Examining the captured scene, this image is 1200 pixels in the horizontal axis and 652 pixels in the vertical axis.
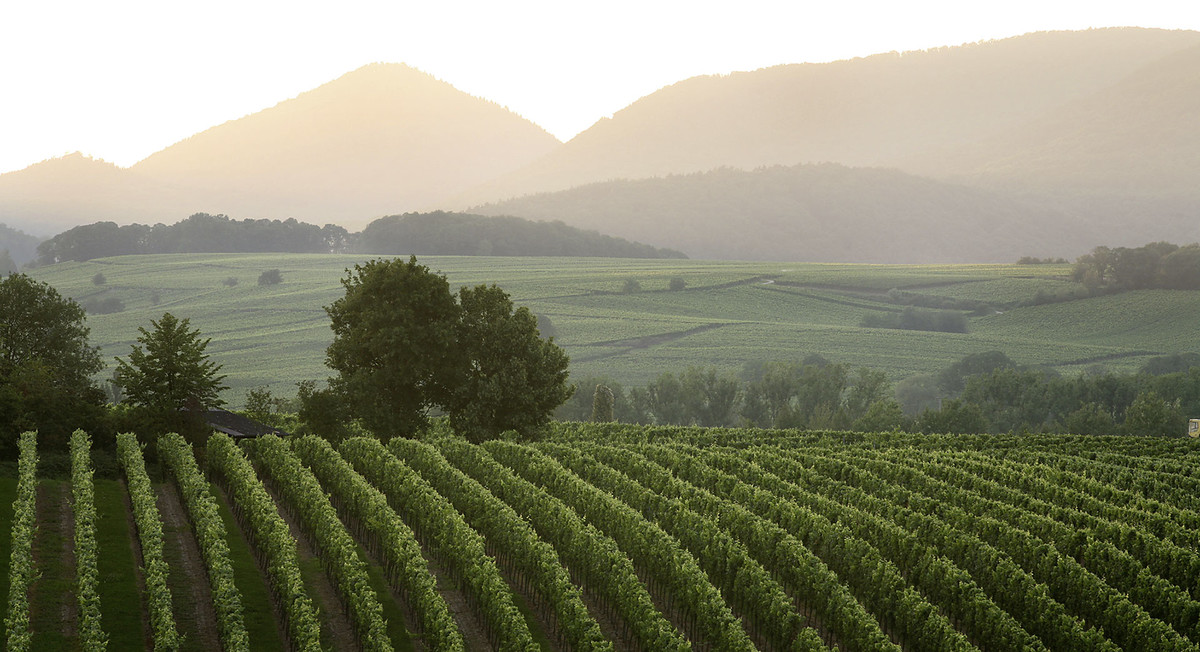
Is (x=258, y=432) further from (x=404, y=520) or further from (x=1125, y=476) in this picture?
(x=1125, y=476)

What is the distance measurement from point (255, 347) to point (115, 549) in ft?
478

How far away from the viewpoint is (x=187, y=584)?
31469mm

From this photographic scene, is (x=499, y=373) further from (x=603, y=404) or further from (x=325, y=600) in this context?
(x=603, y=404)

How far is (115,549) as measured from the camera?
33969mm

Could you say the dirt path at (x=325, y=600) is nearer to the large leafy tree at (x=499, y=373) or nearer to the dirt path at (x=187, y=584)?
the dirt path at (x=187, y=584)

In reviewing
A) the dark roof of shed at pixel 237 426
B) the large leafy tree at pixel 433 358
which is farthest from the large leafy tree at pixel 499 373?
the dark roof of shed at pixel 237 426

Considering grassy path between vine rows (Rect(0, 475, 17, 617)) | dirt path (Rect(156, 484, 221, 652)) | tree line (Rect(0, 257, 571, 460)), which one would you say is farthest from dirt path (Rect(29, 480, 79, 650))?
tree line (Rect(0, 257, 571, 460))

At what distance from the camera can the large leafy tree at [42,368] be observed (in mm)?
49406

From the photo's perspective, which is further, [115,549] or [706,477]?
[706,477]

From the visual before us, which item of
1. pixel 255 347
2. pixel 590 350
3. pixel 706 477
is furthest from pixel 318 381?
pixel 706 477

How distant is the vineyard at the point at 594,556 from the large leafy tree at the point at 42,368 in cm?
371

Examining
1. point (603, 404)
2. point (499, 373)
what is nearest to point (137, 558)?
point (499, 373)

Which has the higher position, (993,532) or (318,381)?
(993,532)

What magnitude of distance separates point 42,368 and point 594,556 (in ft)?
113
